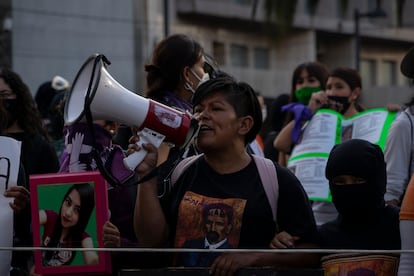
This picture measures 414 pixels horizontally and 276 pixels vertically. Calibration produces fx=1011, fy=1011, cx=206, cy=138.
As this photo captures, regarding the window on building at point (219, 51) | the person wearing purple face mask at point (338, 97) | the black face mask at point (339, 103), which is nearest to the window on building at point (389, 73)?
the window on building at point (219, 51)

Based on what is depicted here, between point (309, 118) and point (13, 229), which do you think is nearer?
point (13, 229)

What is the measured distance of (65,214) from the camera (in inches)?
159

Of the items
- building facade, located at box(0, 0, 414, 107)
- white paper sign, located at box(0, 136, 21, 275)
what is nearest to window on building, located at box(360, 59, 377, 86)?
building facade, located at box(0, 0, 414, 107)

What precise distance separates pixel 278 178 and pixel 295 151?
2.35 meters

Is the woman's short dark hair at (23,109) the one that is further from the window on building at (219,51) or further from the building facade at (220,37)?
the window on building at (219,51)

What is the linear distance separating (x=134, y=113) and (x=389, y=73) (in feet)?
117

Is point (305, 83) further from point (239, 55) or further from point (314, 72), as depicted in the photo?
point (239, 55)

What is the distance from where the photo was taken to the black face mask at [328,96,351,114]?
21.0ft

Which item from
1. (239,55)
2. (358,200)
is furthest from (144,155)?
(239,55)

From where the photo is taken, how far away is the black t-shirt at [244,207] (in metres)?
3.88

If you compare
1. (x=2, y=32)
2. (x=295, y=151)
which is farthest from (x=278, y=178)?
(x=2, y=32)

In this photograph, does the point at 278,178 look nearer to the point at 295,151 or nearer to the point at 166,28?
the point at 295,151

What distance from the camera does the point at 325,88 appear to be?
6914 mm

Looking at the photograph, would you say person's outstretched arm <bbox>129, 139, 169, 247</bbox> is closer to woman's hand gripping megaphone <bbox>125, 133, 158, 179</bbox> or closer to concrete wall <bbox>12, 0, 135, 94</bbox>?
woman's hand gripping megaphone <bbox>125, 133, 158, 179</bbox>
